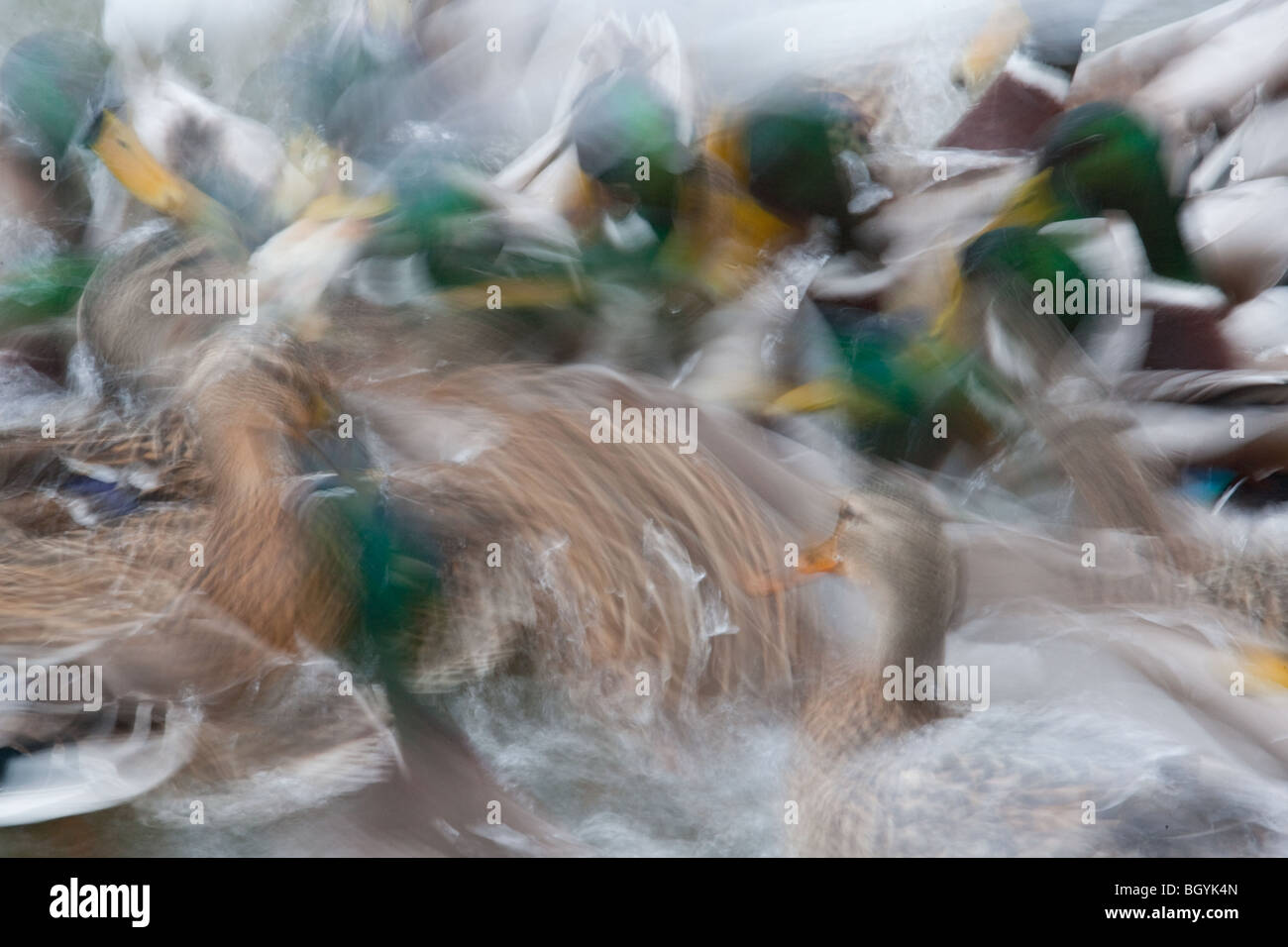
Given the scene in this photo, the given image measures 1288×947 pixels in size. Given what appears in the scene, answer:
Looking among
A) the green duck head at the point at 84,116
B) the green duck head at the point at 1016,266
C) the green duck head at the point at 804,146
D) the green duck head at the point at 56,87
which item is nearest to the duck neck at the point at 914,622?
the green duck head at the point at 1016,266

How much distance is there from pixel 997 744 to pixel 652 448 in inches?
31.7

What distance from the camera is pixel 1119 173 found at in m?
1.62

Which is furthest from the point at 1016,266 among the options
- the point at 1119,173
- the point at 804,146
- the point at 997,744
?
the point at 997,744

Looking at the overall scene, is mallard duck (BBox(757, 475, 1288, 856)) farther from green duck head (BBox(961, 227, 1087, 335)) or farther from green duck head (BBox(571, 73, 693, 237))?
green duck head (BBox(571, 73, 693, 237))

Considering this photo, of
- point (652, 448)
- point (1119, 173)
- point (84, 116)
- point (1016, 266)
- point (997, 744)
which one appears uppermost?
point (84, 116)

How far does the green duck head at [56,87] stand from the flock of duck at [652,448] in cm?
1

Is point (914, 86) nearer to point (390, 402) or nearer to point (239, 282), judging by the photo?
point (390, 402)

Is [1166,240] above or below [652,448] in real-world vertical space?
above

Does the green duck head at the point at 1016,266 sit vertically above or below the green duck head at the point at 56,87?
below

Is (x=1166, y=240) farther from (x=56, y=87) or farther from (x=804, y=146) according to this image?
(x=56, y=87)

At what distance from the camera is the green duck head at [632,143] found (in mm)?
1643

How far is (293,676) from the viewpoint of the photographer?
1.64m

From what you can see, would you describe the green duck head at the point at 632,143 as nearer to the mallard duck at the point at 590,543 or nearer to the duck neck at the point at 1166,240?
the mallard duck at the point at 590,543

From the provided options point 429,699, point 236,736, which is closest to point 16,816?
point 236,736
